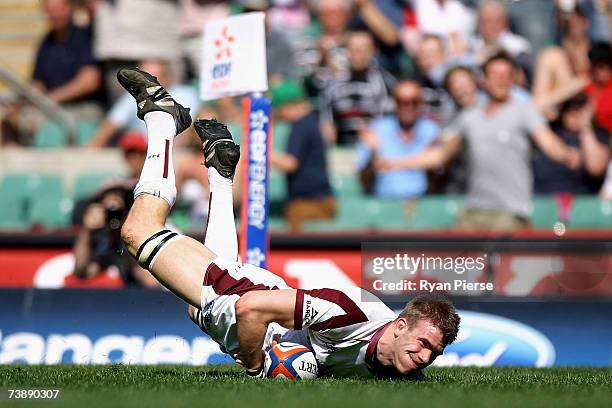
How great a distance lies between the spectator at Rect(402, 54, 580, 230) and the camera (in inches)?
487

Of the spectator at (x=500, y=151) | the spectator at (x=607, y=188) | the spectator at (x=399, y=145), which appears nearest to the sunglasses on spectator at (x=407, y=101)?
the spectator at (x=399, y=145)

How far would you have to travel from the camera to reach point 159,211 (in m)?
7.73

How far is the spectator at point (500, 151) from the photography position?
1238 cm

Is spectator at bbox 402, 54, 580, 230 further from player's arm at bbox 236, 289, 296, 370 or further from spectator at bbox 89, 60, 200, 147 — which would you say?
player's arm at bbox 236, 289, 296, 370

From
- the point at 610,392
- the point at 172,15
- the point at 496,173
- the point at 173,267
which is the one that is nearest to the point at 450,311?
the point at 610,392

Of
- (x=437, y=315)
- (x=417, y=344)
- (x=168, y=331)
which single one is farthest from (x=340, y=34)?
(x=417, y=344)

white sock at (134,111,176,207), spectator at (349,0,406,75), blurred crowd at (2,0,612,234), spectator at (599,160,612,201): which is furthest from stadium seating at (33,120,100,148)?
white sock at (134,111,176,207)

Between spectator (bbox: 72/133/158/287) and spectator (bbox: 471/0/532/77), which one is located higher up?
spectator (bbox: 471/0/532/77)

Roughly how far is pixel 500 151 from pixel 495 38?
6.75 ft

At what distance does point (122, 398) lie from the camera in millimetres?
5684

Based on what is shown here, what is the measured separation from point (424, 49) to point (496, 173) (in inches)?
87.5

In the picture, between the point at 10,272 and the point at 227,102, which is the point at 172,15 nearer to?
the point at 227,102

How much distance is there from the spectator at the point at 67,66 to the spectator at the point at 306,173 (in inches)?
137

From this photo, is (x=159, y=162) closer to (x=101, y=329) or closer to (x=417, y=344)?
(x=417, y=344)
